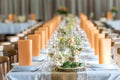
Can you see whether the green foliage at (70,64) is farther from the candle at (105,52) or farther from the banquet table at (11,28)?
the banquet table at (11,28)

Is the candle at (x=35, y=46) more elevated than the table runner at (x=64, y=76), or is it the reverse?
the candle at (x=35, y=46)

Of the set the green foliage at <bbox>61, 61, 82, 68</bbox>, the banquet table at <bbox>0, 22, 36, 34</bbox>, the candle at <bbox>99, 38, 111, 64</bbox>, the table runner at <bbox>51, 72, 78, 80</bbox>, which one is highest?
the banquet table at <bbox>0, 22, 36, 34</bbox>

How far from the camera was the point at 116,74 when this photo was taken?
3240 mm

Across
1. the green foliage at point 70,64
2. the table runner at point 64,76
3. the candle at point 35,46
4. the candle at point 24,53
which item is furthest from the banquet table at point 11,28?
the table runner at point 64,76

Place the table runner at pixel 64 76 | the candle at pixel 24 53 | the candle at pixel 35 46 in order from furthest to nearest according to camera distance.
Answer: the candle at pixel 35 46
the candle at pixel 24 53
the table runner at pixel 64 76

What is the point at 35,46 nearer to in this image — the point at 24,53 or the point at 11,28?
the point at 24,53

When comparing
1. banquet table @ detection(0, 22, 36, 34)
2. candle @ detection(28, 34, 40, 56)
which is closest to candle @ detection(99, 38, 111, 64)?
candle @ detection(28, 34, 40, 56)

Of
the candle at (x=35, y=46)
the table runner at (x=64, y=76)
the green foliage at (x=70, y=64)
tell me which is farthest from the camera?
the candle at (x=35, y=46)

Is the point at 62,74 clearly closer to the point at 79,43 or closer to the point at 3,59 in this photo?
the point at 79,43

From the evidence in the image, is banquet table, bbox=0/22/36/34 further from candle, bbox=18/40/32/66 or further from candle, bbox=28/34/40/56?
candle, bbox=18/40/32/66

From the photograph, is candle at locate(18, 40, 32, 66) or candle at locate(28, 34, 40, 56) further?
candle at locate(28, 34, 40, 56)

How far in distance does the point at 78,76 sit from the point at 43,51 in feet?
4.68

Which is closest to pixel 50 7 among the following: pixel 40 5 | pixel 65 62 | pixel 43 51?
pixel 40 5

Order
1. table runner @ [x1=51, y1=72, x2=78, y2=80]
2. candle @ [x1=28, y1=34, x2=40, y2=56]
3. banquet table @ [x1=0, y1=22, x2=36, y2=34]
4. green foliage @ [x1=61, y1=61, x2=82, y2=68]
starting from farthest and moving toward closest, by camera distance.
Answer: banquet table @ [x1=0, y1=22, x2=36, y2=34] → candle @ [x1=28, y1=34, x2=40, y2=56] → green foliage @ [x1=61, y1=61, x2=82, y2=68] → table runner @ [x1=51, y1=72, x2=78, y2=80]
